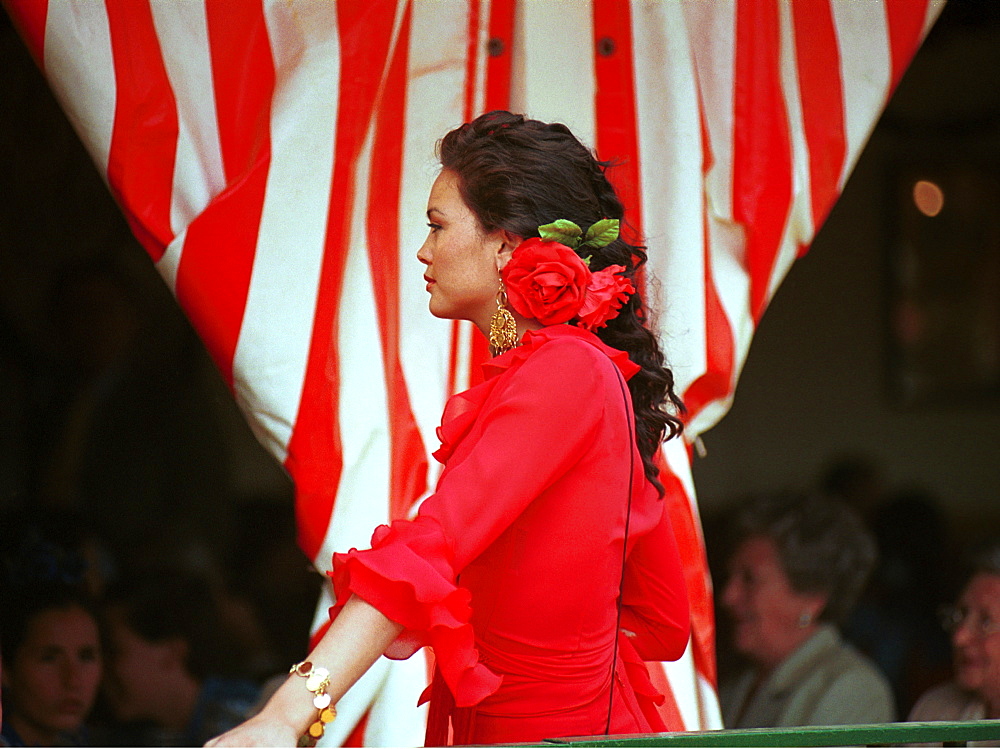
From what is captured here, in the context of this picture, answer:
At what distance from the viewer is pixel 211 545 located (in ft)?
9.91

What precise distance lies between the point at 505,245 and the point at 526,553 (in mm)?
398

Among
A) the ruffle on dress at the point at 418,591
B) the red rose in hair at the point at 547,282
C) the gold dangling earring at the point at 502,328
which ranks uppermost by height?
the red rose in hair at the point at 547,282

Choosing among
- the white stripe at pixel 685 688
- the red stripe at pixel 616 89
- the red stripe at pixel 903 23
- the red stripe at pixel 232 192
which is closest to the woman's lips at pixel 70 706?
the red stripe at pixel 232 192

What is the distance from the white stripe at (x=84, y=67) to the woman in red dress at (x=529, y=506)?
876 mm

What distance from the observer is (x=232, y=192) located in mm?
2197

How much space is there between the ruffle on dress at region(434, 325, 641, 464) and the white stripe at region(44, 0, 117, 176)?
1054 mm

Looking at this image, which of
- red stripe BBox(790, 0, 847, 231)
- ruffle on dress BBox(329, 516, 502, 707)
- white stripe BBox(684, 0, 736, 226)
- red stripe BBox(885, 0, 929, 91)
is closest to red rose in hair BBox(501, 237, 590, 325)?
ruffle on dress BBox(329, 516, 502, 707)

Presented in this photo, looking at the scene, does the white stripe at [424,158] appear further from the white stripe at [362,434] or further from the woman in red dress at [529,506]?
the woman in red dress at [529,506]

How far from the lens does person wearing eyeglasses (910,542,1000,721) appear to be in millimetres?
2615

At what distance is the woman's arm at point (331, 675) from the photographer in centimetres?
105

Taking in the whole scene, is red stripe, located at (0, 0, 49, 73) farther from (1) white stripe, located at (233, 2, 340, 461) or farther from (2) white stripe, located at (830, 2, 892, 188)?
(2) white stripe, located at (830, 2, 892, 188)

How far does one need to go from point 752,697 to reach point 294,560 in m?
1.22

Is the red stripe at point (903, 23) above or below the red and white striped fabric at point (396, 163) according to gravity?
above

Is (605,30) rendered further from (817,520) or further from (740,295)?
(817,520)
